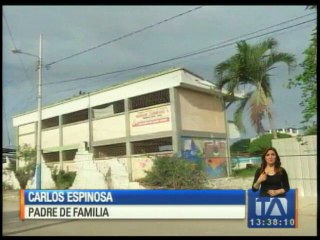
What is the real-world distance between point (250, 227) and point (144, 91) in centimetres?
739

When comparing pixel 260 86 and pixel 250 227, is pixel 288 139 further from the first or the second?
pixel 250 227

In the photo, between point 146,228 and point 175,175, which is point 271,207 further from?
point 175,175

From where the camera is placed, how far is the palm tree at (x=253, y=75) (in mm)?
11961

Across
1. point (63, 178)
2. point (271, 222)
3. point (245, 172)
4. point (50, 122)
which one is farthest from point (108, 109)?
point (271, 222)

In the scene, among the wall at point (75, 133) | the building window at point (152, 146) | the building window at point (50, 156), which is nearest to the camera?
the wall at point (75, 133)

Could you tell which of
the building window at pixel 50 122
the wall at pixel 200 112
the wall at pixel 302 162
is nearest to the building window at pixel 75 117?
the building window at pixel 50 122

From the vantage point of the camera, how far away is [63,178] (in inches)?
574

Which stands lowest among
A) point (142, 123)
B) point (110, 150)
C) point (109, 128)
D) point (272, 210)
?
point (272, 210)

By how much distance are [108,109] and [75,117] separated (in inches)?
43.4

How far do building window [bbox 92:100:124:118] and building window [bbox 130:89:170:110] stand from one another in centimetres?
40

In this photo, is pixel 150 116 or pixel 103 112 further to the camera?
pixel 103 112

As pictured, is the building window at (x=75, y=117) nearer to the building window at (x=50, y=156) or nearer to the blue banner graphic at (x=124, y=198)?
the building window at (x=50, y=156)

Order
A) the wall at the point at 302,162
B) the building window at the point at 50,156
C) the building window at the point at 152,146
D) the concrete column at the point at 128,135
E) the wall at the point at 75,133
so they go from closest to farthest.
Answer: the wall at the point at 302,162
the concrete column at the point at 128,135
the wall at the point at 75,133
the building window at the point at 152,146
the building window at the point at 50,156

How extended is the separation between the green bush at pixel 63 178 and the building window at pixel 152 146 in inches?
87.4
